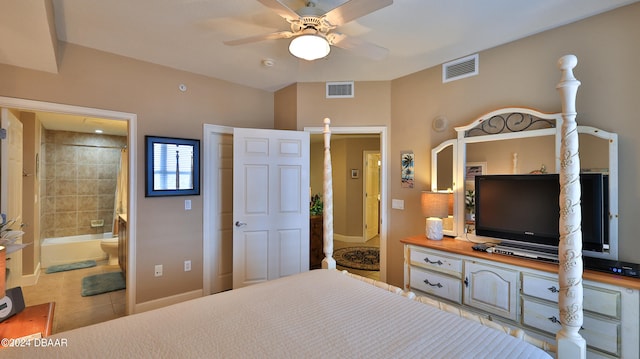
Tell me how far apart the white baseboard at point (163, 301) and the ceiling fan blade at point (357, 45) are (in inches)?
115

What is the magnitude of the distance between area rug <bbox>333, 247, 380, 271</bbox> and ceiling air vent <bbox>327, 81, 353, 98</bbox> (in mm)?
2537

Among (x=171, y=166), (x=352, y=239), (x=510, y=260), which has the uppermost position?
(x=171, y=166)

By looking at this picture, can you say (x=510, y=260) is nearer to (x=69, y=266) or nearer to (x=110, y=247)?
(x=110, y=247)

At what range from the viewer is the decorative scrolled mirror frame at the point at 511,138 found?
186 centimetres

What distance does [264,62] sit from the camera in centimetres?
287

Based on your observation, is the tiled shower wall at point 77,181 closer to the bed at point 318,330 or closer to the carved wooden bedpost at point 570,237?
the bed at point 318,330

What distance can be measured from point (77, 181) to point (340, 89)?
504cm

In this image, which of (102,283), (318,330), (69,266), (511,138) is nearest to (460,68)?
(511,138)

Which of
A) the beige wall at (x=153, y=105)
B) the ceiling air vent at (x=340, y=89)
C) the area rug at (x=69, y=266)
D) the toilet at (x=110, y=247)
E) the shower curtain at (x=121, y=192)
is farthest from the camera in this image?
the shower curtain at (x=121, y=192)

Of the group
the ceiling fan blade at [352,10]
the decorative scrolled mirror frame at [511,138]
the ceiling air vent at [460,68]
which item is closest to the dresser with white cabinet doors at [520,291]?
A: the decorative scrolled mirror frame at [511,138]

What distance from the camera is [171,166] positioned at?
2959mm

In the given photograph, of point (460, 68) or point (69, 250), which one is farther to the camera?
point (69, 250)

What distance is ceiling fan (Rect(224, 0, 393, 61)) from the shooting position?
4.99 ft

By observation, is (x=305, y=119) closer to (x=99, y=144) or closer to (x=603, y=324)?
(x=603, y=324)
